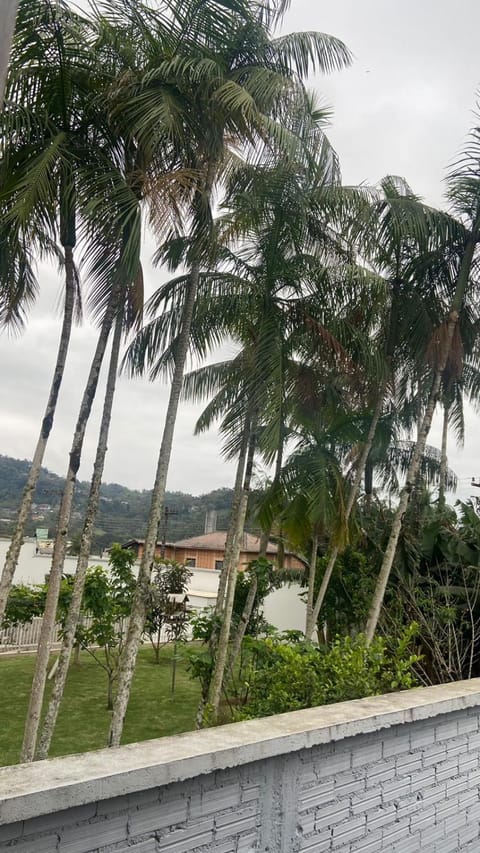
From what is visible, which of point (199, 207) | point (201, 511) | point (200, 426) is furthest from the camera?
point (201, 511)

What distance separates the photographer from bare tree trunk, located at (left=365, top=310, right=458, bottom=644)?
8219 mm

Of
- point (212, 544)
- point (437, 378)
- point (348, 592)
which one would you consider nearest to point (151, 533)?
point (437, 378)

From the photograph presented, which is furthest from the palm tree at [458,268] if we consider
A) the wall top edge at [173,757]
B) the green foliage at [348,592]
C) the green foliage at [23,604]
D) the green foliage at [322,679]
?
the green foliage at [23,604]

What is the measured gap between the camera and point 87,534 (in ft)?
22.4

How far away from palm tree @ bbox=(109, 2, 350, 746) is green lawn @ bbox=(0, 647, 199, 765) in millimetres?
2523

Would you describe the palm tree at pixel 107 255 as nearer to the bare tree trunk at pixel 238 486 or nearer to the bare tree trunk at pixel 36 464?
the bare tree trunk at pixel 36 464

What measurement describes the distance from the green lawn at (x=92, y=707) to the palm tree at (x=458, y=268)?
3.71 meters

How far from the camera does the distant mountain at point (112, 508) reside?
1891 cm

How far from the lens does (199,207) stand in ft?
22.0

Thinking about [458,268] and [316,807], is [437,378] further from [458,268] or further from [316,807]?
[316,807]

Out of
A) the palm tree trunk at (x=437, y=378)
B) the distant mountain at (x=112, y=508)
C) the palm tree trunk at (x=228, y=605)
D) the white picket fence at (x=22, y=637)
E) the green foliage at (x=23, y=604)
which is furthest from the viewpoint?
the distant mountain at (x=112, y=508)

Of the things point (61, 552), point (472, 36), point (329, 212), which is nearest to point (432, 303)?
point (329, 212)

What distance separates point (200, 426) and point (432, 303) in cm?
682

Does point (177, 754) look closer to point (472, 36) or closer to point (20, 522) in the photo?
point (20, 522)
